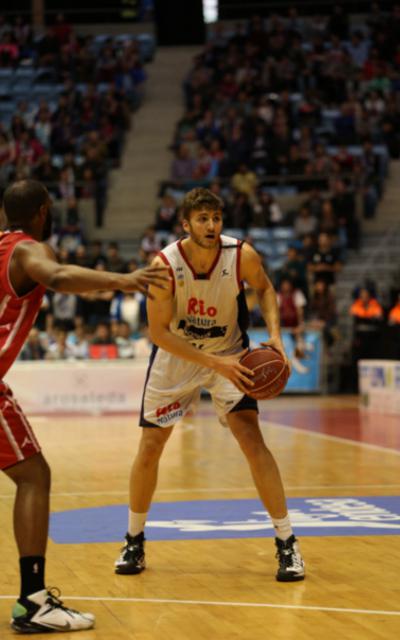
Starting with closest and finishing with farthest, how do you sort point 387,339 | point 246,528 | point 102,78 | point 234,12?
point 246,528
point 387,339
point 102,78
point 234,12

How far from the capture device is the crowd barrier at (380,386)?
1731 cm

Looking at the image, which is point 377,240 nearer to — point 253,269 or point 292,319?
point 292,319

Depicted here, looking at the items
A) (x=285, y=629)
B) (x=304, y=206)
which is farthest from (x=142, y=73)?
(x=285, y=629)

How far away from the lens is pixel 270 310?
256 inches

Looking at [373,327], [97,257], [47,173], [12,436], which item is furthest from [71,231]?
[12,436]

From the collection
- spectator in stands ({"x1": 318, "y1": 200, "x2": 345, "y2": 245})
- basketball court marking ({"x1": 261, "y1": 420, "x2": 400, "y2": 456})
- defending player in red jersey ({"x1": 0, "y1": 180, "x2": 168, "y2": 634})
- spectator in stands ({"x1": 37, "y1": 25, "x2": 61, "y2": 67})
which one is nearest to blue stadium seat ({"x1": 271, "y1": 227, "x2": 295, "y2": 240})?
spectator in stands ({"x1": 318, "y1": 200, "x2": 345, "y2": 245})

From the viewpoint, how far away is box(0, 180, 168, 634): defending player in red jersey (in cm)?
516

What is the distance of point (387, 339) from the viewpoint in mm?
19938

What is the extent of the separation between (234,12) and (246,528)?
948 inches

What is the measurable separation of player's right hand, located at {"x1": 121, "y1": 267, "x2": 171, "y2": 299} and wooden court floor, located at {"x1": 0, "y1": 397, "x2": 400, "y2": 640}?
1458mm

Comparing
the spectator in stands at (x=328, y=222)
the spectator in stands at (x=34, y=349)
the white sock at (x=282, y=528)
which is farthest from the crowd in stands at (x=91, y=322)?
the white sock at (x=282, y=528)

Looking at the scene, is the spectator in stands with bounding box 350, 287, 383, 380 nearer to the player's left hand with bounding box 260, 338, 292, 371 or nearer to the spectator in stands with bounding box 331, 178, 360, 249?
the spectator in stands with bounding box 331, 178, 360, 249

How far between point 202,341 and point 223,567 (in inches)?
48.5

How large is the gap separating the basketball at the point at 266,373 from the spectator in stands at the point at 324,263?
47.6ft
